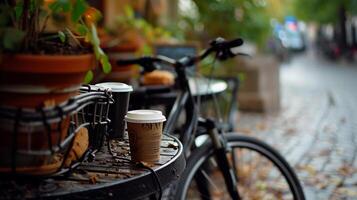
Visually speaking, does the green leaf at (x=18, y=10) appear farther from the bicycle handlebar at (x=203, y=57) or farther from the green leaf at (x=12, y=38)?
the bicycle handlebar at (x=203, y=57)

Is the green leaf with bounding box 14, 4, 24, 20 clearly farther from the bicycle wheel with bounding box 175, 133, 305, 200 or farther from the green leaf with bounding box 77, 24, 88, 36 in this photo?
the bicycle wheel with bounding box 175, 133, 305, 200

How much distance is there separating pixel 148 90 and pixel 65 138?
2.08 meters

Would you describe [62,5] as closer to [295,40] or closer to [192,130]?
[192,130]

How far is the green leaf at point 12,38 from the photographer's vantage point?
119cm

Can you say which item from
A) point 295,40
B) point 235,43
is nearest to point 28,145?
point 235,43

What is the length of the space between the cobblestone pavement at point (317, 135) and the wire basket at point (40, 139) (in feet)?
10.3

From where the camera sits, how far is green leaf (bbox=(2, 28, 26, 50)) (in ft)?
3.90

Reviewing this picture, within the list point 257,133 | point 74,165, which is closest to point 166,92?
point 74,165

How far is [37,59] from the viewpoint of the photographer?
1193mm

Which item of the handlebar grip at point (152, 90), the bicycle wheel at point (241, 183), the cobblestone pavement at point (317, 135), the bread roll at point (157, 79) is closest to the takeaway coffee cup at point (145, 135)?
the bicycle wheel at point (241, 183)

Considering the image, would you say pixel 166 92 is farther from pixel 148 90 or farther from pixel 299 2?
pixel 299 2

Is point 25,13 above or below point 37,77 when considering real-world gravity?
above

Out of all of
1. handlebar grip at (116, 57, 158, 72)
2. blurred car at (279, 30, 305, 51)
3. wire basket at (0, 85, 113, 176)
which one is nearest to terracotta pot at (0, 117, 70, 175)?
wire basket at (0, 85, 113, 176)

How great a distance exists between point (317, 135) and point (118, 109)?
542cm
